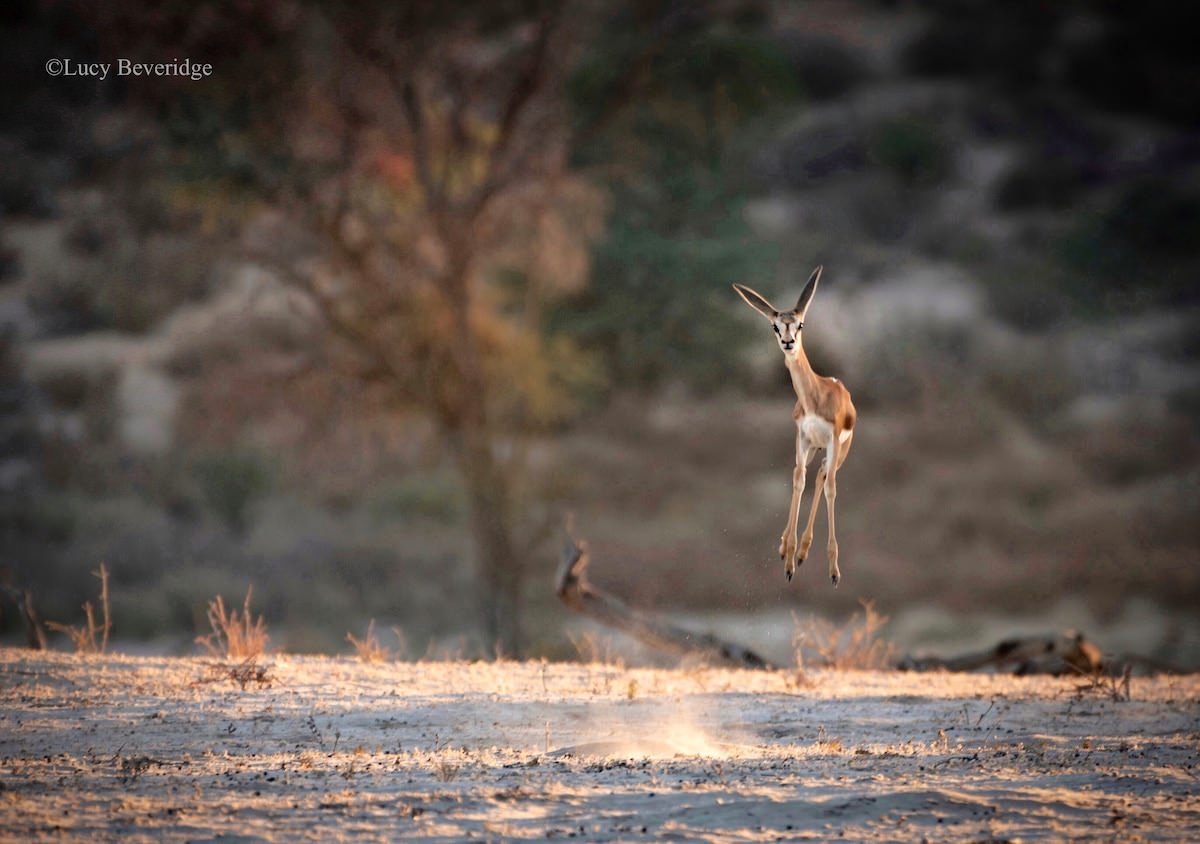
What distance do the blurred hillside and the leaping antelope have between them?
9.59m

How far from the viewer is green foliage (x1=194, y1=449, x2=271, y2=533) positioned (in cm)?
2547

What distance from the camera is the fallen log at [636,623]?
12.8 metres

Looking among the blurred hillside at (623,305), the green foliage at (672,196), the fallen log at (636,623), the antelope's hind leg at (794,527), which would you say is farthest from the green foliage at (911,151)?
the antelope's hind leg at (794,527)

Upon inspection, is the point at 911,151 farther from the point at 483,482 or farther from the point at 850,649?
the point at 850,649

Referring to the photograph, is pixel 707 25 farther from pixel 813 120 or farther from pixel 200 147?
pixel 813 120

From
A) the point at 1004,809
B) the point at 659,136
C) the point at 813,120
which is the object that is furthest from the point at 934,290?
the point at 1004,809

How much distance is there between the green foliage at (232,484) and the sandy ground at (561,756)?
→ 16.0 metres

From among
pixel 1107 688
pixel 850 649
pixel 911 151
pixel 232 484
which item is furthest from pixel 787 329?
pixel 911 151

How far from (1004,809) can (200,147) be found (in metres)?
15.8

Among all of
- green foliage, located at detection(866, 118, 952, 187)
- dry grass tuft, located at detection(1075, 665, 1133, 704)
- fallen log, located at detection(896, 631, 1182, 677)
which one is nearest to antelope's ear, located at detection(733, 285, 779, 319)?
dry grass tuft, located at detection(1075, 665, 1133, 704)

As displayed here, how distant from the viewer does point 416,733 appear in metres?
7.51

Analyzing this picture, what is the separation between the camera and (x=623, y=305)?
22.5 metres

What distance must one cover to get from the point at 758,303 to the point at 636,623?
8081mm

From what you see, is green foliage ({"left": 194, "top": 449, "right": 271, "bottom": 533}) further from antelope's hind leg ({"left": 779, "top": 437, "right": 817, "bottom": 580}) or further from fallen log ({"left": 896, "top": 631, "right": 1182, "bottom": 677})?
antelope's hind leg ({"left": 779, "top": 437, "right": 817, "bottom": 580})
